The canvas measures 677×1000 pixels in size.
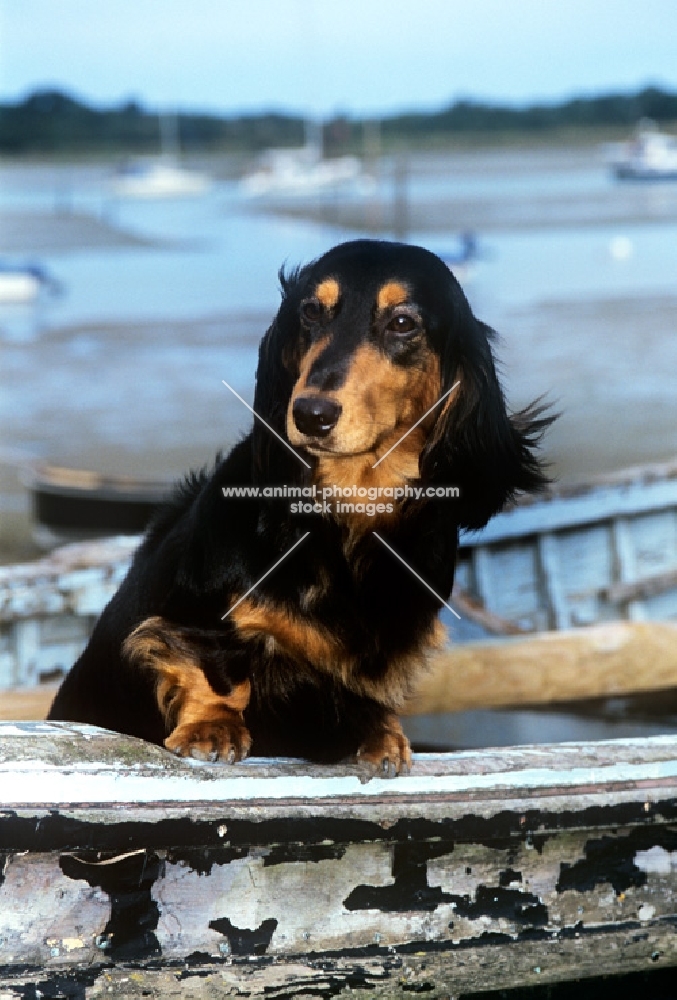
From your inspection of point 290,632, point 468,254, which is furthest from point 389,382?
point 468,254

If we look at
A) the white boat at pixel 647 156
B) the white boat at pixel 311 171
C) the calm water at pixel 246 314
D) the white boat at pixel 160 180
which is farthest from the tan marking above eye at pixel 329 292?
the white boat at pixel 160 180

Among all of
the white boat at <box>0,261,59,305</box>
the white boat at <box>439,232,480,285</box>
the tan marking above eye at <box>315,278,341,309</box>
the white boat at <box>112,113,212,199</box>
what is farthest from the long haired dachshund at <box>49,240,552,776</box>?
the white boat at <box>0,261,59,305</box>

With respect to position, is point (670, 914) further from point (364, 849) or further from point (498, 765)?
point (364, 849)

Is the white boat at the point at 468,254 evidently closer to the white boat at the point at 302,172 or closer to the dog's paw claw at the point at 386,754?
the white boat at the point at 302,172

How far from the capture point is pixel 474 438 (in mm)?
1599

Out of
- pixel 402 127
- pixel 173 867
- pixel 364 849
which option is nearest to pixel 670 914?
pixel 364 849

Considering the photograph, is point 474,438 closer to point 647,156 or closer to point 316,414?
point 316,414

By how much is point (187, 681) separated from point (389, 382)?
50 cm

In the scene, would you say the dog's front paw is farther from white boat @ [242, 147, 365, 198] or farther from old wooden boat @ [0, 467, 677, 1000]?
white boat @ [242, 147, 365, 198]

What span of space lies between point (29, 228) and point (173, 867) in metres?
5.61

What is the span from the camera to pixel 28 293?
18.0 ft

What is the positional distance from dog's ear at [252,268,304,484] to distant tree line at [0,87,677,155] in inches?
86.2

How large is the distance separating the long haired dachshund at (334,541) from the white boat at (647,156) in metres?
2.35

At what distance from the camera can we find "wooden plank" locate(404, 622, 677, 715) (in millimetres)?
2709
